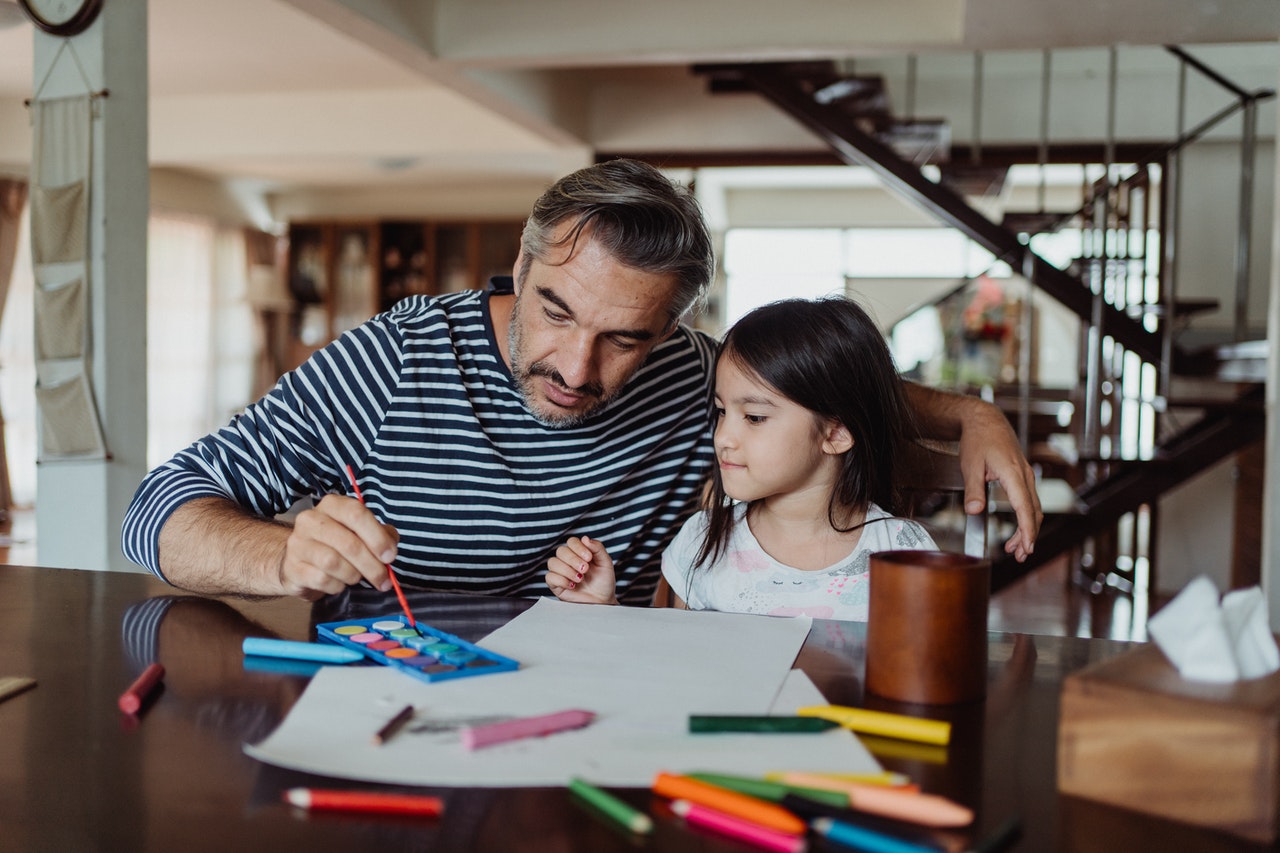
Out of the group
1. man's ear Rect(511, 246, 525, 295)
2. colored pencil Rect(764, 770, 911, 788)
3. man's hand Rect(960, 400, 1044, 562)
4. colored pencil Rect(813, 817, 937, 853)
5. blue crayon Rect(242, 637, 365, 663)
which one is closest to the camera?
colored pencil Rect(813, 817, 937, 853)

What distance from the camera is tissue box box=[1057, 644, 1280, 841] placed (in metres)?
0.60

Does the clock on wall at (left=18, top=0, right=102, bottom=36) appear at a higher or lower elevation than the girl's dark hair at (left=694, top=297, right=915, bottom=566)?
higher

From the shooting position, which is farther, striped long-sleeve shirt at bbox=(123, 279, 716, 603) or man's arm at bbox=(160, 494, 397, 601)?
striped long-sleeve shirt at bbox=(123, 279, 716, 603)

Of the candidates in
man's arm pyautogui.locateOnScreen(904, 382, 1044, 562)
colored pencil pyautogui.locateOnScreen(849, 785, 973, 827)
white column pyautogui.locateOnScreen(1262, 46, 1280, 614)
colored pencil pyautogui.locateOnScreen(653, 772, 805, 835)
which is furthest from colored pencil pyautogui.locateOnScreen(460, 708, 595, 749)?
white column pyautogui.locateOnScreen(1262, 46, 1280, 614)

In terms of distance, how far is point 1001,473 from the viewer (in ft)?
4.52

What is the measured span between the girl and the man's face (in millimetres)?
142

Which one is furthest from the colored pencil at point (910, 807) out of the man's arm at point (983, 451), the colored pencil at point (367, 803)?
the man's arm at point (983, 451)

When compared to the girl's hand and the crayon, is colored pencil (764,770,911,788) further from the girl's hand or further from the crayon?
the girl's hand

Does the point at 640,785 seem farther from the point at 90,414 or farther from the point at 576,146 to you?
the point at 576,146

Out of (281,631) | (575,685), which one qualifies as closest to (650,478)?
(281,631)

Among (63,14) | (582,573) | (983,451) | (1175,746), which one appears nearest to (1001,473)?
(983,451)

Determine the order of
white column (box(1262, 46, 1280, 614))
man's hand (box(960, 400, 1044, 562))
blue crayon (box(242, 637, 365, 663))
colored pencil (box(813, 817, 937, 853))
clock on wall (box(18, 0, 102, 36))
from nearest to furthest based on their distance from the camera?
colored pencil (box(813, 817, 937, 853)) < blue crayon (box(242, 637, 365, 663)) < man's hand (box(960, 400, 1044, 562)) < clock on wall (box(18, 0, 102, 36)) < white column (box(1262, 46, 1280, 614))

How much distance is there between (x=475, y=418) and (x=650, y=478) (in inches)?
11.2

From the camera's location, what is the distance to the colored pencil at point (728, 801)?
0.58 metres
